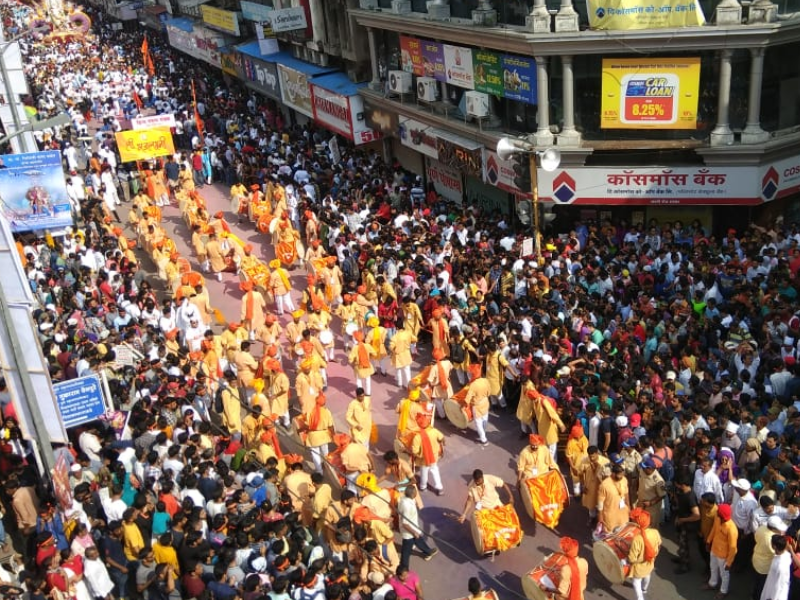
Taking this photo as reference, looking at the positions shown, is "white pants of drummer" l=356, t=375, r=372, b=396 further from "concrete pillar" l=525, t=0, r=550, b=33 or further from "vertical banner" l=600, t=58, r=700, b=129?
"concrete pillar" l=525, t=0, r=550, b=33

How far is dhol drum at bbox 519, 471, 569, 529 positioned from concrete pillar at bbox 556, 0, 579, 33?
34.7 feet

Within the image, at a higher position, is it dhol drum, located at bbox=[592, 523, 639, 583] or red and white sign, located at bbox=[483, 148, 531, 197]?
red and white sign, located at bbox=[483, 148, 531, 197]

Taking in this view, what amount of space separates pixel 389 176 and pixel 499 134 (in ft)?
17.7

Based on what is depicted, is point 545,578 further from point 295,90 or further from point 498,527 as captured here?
point 295,90

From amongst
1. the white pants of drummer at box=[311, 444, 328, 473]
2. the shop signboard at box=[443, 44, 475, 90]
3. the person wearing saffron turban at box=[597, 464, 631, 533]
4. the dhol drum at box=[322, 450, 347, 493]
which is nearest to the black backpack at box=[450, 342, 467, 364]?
the white pants of drummer at box=[311, 444, 328, 473]

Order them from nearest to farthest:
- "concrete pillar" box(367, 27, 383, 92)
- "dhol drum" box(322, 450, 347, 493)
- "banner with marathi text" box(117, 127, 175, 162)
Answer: "dhol drum" box(322, 450, 347, 493), "banner with marathi text" box(117, 127, 175, 162), "concrete pillar" box(367, 27, 383, 92)

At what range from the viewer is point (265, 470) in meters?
11.3

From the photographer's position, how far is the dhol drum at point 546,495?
36.5 feet

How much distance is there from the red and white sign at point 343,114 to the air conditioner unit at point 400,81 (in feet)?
7.73

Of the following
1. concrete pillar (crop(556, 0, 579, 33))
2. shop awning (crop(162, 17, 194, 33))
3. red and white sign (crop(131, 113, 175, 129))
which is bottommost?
red and white sign (crop(131, 113, 175, 129))

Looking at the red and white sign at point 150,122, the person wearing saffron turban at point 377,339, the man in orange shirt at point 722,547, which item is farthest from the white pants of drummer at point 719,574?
the red and white sign at point 150,122

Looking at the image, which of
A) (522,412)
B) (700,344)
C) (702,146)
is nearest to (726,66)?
(702,146)

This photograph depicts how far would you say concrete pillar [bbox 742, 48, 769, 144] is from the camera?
1666cm

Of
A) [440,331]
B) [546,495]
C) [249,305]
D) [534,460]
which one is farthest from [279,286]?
[546,495]
